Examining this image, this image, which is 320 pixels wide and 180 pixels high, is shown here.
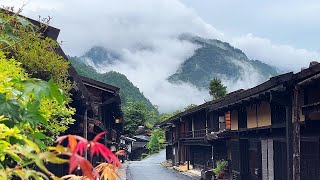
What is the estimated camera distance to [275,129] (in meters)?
18.8

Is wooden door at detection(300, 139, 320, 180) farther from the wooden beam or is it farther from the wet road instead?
the wet road

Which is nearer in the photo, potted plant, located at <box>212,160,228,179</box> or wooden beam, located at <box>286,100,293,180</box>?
wooden beam, located at <box>286,100,293,180</box>

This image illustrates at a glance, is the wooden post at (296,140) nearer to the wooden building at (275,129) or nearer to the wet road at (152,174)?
the wooden building at (275,129)

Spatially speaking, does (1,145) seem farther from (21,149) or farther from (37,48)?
(37,48)

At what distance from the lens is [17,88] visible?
342cm

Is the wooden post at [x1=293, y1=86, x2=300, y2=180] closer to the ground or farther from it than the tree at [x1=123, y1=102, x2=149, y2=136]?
closer to the ground

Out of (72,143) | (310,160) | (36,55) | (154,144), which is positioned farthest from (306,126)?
(154,144)

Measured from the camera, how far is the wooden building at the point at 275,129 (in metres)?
14.0

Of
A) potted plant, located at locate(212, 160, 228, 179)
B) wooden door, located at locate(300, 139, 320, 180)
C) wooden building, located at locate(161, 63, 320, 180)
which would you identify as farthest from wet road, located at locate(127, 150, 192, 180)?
wooden door, located at locate(300, 139, 320, 180)

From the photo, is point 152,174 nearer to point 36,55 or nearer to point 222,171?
point 222,171

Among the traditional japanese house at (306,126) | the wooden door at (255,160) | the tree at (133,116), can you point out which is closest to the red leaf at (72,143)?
the traditional japanese house at (306,126)

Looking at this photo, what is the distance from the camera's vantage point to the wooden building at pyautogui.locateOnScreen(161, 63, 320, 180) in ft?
46.0

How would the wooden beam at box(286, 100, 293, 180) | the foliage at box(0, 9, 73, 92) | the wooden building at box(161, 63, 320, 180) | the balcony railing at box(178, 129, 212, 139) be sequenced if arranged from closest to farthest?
the foliage at box(0, 9, 73, 92)
the wooden building at box(161, 63, 320, 180)
the wooden beam at box(286, 100, 293, 180)
the balcony railing at box(178, 129, 212, 139)

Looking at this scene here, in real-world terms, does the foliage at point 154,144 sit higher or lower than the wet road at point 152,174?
higher
